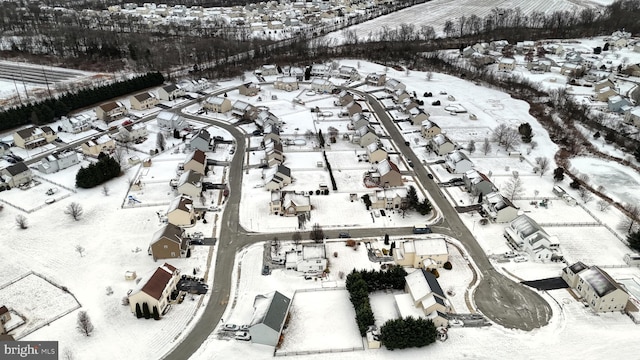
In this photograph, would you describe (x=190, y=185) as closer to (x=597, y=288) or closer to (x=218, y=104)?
(x=218, y=104)

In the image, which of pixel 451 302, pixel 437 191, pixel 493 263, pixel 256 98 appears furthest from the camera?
pixel 256 98

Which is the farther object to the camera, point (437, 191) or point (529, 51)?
point (529, 51)

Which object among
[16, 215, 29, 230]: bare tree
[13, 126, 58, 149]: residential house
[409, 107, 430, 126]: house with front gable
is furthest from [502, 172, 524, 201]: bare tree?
[13, 126, 58, 149]: residential house

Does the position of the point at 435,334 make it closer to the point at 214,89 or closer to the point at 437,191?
the point at 437,191

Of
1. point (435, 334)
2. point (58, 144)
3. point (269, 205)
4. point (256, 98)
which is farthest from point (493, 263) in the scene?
point (58, 144)

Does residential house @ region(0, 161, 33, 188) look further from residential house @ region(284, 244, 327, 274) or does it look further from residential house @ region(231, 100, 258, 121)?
residential house @ region(284, 244, 327, 274)

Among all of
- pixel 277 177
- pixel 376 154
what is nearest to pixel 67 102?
pixel 277 177

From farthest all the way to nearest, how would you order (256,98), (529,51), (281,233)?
(529,51) → (256,98) → (281,233)
